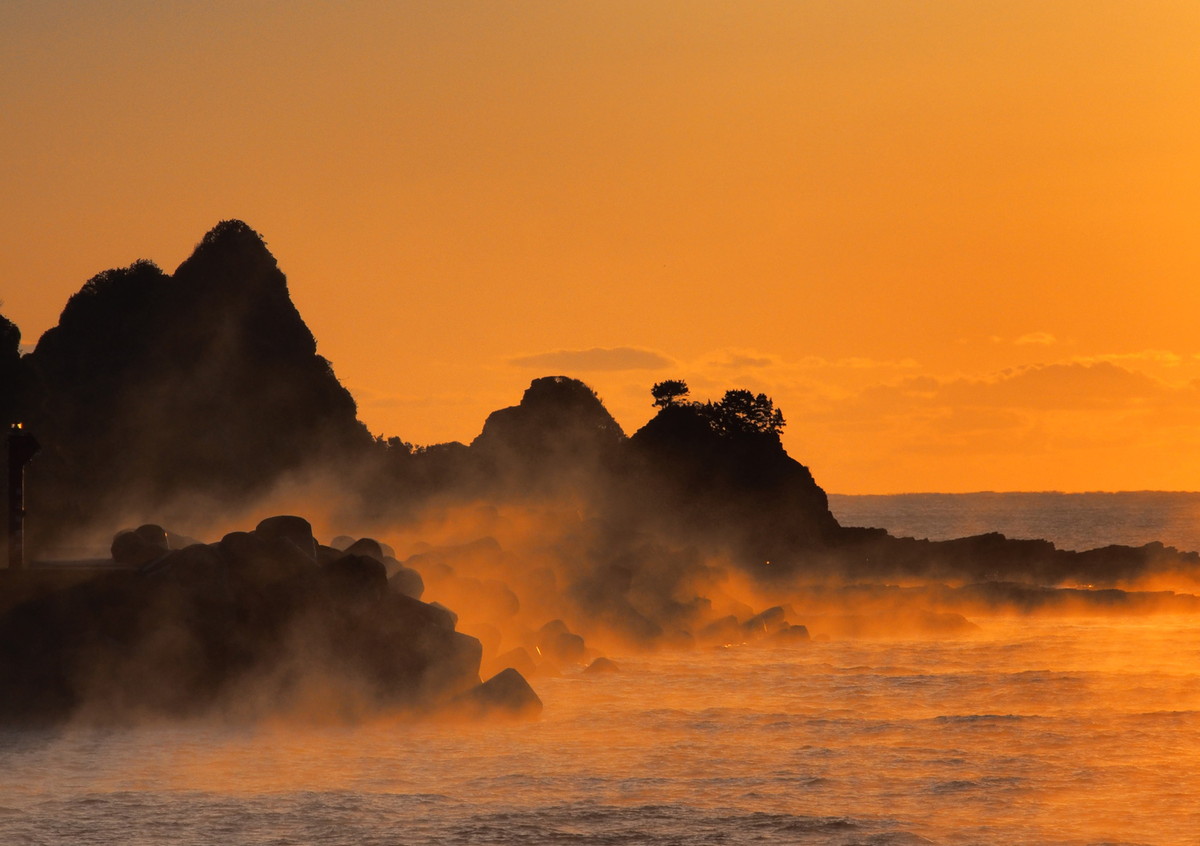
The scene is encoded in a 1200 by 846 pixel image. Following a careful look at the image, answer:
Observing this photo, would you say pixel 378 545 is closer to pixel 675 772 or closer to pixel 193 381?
pixel 675 772

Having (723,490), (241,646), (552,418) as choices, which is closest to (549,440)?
(552,418)

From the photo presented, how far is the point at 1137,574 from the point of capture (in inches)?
2872

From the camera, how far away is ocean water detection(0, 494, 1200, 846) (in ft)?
67.2

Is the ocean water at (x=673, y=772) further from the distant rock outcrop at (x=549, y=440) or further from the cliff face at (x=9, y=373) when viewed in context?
the distant rock outcrop at (x=549, y=440)

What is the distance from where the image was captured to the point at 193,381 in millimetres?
69125

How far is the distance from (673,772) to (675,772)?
0.03 m

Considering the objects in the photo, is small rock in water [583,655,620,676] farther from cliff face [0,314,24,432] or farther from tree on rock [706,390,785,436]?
tree on rock [706,390,785,436]

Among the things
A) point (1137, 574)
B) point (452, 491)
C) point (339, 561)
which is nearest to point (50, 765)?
point (339, 561)

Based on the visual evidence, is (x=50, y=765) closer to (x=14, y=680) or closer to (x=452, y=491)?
(x=14, y=680)

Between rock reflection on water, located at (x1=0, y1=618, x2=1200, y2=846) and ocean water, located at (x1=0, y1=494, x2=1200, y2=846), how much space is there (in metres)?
0.07

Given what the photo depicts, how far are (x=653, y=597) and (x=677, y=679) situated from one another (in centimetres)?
1307

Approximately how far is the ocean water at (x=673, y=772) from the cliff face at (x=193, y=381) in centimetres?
3504

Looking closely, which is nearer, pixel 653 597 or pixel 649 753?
pixel 649 753

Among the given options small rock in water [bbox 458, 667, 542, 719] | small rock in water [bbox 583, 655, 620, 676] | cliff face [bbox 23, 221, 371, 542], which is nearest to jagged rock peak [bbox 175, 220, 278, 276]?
cliff face [bbox 23, 221, 371, 542]
